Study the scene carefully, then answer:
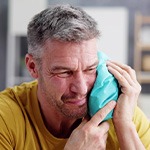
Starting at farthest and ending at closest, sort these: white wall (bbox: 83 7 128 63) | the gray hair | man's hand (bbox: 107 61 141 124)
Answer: white wall (bbox: 83 7 128 63)
man's hand (bbox: 107 61 141 124)
the gray hair

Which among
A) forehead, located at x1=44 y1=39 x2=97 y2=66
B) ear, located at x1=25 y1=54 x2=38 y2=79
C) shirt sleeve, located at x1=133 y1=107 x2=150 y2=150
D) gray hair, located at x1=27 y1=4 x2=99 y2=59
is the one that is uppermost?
gray hair, located at x1=27 y1=4 x2=99 y2=59

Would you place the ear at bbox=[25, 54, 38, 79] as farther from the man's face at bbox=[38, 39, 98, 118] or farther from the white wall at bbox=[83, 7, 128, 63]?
the white wall at bbox=[83, 7, 128, 63]

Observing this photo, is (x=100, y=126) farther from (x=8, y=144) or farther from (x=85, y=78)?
(x=8, y=144)

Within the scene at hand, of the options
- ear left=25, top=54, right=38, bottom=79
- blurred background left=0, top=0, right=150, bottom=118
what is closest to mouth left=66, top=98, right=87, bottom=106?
ear left=25, top=54, right=38, bottom=79

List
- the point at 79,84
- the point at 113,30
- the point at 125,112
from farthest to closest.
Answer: the point at 113,30 < the point at 125,112 < the point at 79,84

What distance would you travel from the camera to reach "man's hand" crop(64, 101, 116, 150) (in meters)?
1.25

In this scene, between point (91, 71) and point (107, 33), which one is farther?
point (107, 33)

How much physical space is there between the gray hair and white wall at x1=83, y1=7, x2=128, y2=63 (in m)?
3.02

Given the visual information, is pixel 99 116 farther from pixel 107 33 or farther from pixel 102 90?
pixel 107 33

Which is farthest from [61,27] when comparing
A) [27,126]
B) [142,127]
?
[142,127]

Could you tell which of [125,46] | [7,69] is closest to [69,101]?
[125,46]

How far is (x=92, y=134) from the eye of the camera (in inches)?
50.1

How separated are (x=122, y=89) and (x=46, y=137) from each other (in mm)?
304

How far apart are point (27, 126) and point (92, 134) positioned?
218 millimetres
